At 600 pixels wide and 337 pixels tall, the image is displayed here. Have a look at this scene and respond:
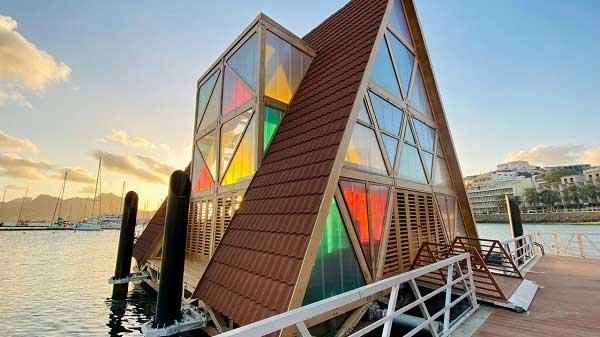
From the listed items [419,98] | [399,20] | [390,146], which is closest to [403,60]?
[399,20]

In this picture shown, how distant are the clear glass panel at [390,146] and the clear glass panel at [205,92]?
7.51 metres

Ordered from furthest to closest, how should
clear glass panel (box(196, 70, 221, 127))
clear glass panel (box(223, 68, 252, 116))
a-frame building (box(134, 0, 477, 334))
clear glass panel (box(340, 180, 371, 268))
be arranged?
clear glass panel (box(196, 70, 221, 127))
clear glass panel (box(223, 68, 252, 116))
clear glass panel (box(340, 180, 371, 268))
a-frame building (box(134, 0, 477, 334))

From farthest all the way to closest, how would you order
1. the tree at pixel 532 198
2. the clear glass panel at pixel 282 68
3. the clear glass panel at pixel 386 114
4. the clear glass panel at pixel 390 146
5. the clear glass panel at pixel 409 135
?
1. the tree at pixel 532 198
2. the clear glass panel at pixel 409 135
3. the clear glass panel at pixel 282 68
4. the clear glass panel at pixel 390 146
5. the clear glass panel at pixel 386 114

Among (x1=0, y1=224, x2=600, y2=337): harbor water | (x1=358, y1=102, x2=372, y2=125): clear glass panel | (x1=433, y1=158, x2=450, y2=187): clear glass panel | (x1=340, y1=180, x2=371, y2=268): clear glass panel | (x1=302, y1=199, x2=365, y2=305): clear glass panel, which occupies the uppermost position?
(x1=358, y1=102, x2=372, y2=125): clear glass panel

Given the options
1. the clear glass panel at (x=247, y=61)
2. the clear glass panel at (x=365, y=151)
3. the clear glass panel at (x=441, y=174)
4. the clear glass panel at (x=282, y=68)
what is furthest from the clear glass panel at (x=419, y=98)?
the clear glass panel at (x=247, y=61)

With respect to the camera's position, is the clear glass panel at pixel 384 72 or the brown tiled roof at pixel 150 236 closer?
the clear glass panel at pixel 384 72

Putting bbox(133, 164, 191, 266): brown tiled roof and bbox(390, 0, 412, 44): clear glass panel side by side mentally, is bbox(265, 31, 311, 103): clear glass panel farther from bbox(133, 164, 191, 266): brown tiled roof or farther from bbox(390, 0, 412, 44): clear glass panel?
bbox(133, 164, 191, 266): brown tiled roof

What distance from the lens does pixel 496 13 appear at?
10.5 metres

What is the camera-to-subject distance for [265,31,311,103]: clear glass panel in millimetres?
8125

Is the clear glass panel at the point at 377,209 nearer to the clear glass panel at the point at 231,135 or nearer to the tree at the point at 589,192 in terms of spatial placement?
the clear glass panel at the point at 231,135

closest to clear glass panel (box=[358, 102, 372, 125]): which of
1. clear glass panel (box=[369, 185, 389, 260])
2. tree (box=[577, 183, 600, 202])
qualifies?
clear glass panel (box=[369, 185, 389, 260])

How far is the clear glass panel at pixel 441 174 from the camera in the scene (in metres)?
10.2

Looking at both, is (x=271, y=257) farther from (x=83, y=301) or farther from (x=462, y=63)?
(x=462, y=63)

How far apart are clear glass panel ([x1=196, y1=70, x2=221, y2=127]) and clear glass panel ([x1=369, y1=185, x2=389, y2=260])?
826cm
